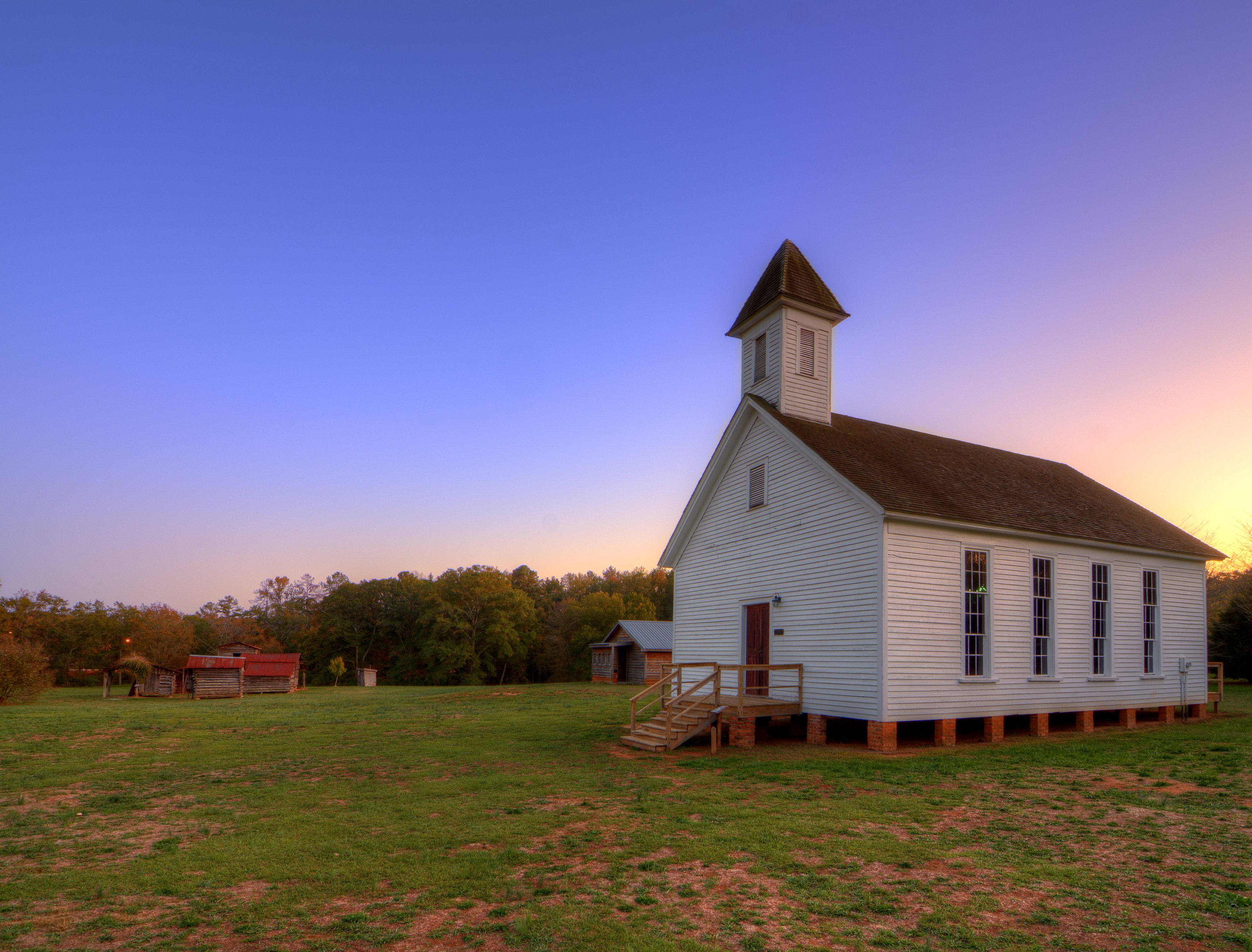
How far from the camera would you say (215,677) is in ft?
113

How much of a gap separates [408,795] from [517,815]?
2191mm

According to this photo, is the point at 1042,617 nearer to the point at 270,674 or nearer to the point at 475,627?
the point at 270,674

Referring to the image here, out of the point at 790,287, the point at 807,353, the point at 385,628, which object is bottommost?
the point at 385,628

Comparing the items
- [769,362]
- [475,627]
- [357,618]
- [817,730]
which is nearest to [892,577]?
[817,730]

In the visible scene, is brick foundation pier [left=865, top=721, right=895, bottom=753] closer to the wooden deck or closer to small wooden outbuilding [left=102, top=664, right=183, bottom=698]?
the wooden deck

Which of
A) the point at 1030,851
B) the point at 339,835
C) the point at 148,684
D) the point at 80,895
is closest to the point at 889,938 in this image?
the point at 1030,851

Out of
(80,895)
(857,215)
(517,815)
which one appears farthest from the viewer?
(857,215)

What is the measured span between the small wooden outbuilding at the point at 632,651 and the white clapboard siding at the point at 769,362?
25.3 m

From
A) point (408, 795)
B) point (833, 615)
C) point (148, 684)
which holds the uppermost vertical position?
point (833, 615)

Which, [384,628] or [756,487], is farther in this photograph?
[384,628]

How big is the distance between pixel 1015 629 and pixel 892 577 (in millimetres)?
3889

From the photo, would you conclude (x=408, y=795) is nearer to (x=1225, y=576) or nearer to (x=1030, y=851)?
(x=1030, y=851)

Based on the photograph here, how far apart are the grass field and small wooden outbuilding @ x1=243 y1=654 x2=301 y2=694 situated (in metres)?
24.3

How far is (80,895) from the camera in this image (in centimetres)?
629
